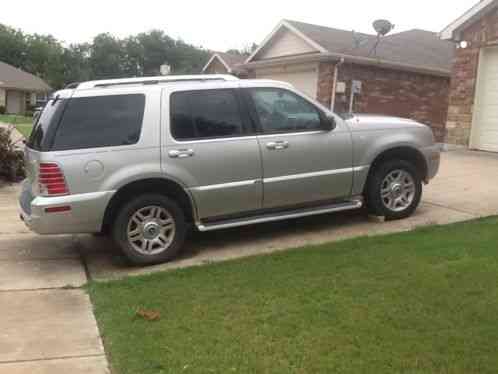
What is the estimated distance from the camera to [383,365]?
3.78 metres

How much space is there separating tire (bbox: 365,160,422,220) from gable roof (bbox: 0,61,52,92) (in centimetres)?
5195

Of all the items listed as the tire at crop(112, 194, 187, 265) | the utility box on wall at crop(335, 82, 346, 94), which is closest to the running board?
the tire at crop(112, 194, 187, 265)

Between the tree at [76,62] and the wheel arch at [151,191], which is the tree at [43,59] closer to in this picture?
the tree at [76,62]

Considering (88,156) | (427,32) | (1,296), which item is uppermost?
(427,32)

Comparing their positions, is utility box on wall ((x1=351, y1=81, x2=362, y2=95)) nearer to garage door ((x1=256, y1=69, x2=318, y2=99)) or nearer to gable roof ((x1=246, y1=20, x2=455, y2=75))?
gable roof ((x1=246, y1=20, x2=455, y2=75))

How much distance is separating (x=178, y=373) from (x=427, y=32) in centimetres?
2504

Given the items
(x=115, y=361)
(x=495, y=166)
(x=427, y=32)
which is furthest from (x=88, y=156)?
(x=427, y=32)

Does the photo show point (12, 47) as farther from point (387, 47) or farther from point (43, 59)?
point (387, 47)

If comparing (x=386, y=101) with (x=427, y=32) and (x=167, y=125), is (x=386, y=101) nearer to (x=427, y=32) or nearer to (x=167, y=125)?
(x=427, y=32)

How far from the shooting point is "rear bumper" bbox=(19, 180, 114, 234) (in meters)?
5.98

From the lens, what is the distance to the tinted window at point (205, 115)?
21.4 feet

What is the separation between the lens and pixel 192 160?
6.43 meters

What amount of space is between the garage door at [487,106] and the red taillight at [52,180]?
10466 mm

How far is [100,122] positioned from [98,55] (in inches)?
2866
